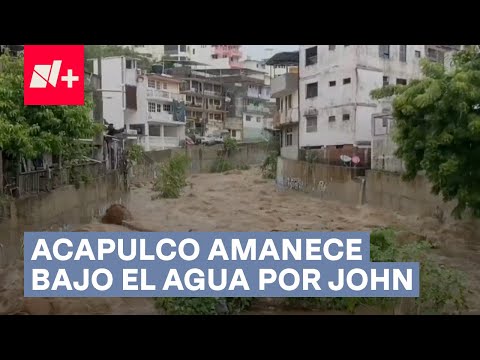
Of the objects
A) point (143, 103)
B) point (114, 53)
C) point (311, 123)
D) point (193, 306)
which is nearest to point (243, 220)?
point (193, 306)

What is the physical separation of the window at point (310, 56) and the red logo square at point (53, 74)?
2.22m

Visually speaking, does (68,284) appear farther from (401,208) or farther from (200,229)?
(401,208)

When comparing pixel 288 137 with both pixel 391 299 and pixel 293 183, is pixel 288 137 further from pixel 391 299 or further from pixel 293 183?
pixel 391 299

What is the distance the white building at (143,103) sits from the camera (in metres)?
5.69

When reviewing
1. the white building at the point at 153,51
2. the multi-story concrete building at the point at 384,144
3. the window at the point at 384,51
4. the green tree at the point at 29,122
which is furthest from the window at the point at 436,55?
the green tree at the point at 29,122

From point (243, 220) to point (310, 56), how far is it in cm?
202

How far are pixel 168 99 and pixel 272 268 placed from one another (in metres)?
2.74

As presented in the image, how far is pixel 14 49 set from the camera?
471cm

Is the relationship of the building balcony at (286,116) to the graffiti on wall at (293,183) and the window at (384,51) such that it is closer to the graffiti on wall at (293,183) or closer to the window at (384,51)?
the graffiti on wall at (293,183)

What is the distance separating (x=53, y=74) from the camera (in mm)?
4230

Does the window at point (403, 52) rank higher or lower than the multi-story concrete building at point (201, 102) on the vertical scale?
higher

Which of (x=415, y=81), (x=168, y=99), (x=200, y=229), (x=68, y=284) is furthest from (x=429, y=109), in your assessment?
(x=68, y=284)

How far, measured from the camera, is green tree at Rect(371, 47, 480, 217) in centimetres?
404

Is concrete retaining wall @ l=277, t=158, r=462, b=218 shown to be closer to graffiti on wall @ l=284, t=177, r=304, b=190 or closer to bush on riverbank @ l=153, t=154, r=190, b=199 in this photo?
graffiti on wall @ l=284, t=177, r=304, b=190
